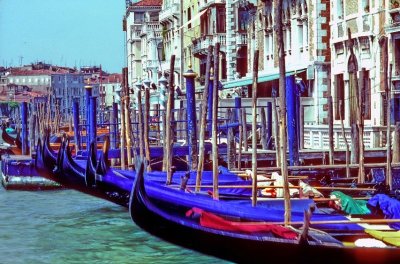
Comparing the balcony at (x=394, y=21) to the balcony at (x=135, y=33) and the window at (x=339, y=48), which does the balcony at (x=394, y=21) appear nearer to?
the window at (x=339, y=48)

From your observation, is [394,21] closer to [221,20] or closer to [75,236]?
[75,236]

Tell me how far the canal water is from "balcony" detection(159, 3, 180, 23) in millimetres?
16571

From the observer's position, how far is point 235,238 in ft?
22.2

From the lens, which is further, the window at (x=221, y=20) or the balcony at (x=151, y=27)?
the balcony at (x=151, y=27)

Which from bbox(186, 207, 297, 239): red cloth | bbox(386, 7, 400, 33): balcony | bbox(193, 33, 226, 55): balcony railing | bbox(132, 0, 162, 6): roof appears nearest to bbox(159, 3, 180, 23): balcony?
bbox(193, 33, 226, 55): balcony railing

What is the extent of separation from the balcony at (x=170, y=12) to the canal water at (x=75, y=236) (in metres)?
16.6

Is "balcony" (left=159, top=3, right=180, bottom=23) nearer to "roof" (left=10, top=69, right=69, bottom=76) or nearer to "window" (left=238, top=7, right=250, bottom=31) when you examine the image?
"window" (left=238, top=7, right=250, bottom=31)

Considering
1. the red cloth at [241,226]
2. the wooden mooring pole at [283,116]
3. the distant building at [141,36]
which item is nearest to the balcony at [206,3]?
the distant building at [141,36]

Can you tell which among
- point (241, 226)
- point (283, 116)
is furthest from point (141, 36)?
point (241, 226)

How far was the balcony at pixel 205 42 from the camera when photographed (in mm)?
24094

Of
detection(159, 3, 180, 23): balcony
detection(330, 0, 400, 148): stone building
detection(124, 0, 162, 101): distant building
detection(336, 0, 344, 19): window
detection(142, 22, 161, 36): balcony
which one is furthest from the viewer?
detection(124, 0, 162, 101): distant building

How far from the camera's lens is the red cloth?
6.76 meters

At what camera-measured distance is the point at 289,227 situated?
695 centimetres

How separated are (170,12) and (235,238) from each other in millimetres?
24889
